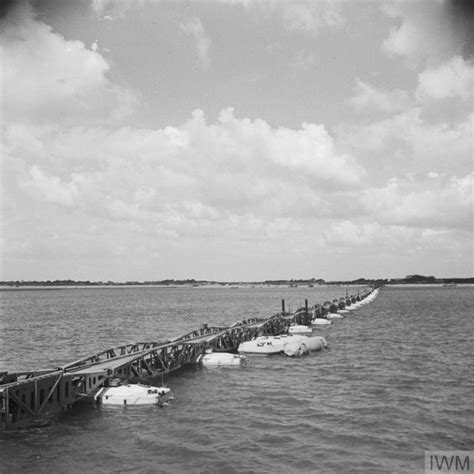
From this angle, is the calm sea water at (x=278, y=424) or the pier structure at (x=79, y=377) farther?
the pier structure at (x=79, y=377)

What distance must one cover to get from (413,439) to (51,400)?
67.6ft

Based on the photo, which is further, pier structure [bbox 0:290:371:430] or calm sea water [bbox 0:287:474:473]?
pier structure [bbox 0:290:371:430]

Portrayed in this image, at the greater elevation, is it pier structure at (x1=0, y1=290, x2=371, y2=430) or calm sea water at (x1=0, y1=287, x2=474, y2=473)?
pier structure at (x1=0, y1=290, x2=371, y2=430)

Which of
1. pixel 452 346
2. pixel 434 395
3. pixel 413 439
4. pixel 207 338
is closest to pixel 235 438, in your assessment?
pixel 413 439

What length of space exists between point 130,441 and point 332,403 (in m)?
13.7

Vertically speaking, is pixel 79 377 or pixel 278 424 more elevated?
pixel 79 377

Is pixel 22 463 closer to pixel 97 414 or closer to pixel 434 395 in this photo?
pixel 97 414

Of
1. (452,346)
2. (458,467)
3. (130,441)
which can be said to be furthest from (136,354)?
(452,346)

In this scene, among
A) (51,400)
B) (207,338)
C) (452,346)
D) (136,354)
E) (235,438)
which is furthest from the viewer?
(452,346)

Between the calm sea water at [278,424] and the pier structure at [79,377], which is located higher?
the pier structure at [79,377]

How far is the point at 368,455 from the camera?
23844 mm

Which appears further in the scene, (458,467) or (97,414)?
(97,414)

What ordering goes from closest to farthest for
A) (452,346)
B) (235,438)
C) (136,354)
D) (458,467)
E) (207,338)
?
1. (458,467)
2. (235,438)
3. (136,354)
4. (207,338)
5. (452,346)

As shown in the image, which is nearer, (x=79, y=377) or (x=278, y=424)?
(x=278, y=424)
